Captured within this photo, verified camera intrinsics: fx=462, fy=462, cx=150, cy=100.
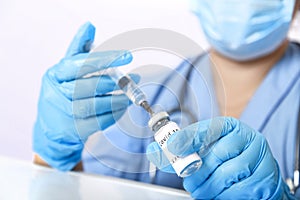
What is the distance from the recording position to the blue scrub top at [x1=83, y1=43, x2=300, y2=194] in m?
0.81

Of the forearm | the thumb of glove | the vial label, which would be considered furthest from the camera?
the forearm

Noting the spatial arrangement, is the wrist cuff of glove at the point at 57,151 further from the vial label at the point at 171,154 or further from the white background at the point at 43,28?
the white background at the point at 43,28

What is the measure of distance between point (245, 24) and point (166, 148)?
0.59 meters

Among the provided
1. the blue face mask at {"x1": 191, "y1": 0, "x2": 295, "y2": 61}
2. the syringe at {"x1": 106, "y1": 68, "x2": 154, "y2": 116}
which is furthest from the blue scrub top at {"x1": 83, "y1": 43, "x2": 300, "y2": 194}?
the blue face mask at {"x1": 191, "y1": 0, "x2": 295, "y2": 61}

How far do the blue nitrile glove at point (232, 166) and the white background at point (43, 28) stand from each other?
78cm

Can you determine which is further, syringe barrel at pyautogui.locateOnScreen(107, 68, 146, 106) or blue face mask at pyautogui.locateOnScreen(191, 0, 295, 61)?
blue face mask at pyautogui.locateOnScreen(191, 0, 295, 61)

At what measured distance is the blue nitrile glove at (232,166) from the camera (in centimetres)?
78

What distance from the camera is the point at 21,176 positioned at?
988 mm

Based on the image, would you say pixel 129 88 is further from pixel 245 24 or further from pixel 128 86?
pixel 245 24

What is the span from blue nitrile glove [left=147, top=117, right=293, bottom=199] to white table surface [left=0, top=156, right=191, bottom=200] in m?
0.12

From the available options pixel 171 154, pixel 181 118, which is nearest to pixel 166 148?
pixel 171 154

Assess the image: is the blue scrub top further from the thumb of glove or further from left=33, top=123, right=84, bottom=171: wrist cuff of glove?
the thumb of glove

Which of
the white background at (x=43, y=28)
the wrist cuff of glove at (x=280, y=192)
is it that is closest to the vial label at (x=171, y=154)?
the wrist cuff of glove at (x=280, y=192)

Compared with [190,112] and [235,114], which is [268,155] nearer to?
[190,112]
